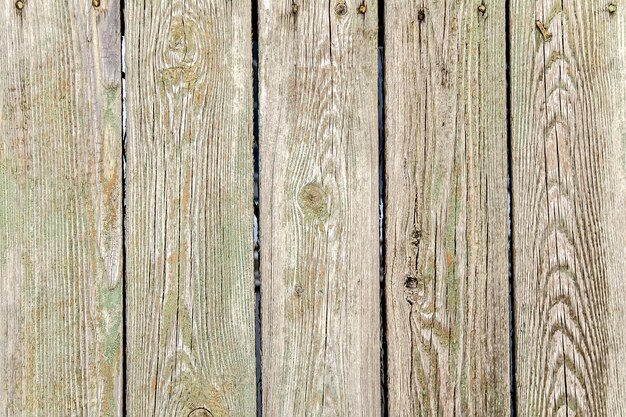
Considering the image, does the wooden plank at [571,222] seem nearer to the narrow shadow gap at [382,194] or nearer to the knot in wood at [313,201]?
the narrow shadow gap at [382,194]

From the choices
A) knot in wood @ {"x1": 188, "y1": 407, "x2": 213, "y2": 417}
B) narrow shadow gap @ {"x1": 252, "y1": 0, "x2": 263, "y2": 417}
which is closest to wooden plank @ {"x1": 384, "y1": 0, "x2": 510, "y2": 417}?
narrow shadow gap @ {"x1": 252, "y1": 0, "x2": 263, "y2": 417}

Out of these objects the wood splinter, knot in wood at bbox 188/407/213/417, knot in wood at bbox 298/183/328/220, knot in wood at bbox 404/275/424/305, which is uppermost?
the wood splinter

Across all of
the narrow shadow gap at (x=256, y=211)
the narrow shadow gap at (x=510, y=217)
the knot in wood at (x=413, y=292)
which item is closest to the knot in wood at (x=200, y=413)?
the narrow shadow gap at (x=256, y=211)

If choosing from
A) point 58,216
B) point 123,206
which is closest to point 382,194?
point 123,206

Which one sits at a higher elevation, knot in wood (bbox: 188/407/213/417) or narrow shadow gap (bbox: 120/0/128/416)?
narrow shadow gap (bbox: 120/0/128/416)

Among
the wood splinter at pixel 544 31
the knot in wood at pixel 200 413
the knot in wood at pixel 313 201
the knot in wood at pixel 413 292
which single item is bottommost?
the knot in wood at pixel 200 413

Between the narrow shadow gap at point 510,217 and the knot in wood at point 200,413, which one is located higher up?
the narrow shadow gap at point 510,217

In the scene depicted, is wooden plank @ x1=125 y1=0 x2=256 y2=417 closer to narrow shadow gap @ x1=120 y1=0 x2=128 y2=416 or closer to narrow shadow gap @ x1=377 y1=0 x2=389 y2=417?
narrow shadow gap @ x1=120 y1=0 x2=128 y2=416
